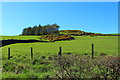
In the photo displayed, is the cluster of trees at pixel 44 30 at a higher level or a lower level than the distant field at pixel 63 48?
higher

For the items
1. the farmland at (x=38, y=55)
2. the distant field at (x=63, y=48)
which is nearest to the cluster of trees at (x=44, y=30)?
the distant field at (x=63, y=48)

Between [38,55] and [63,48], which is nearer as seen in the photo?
[38,55]

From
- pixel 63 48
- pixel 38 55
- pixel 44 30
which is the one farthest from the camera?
pixel 44 30

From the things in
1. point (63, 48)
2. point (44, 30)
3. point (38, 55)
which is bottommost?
point (38, 55)

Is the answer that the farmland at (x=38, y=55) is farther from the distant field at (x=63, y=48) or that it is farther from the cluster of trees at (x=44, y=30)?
the cluster of trees at (x=44, y=30)

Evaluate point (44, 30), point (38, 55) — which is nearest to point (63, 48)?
point (38, 55)

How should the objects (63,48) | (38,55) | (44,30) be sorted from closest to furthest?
(38,55) < (63,48) < (44,30)

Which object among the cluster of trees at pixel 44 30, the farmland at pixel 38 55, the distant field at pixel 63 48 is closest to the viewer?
the farmland at pixel 38 55

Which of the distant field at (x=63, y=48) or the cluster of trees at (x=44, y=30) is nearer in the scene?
the distant field at (x=63, y=48)

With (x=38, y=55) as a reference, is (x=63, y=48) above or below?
above

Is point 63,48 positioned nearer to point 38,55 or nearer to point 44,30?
point 38,55

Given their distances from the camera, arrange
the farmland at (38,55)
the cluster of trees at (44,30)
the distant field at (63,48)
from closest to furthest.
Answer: the farmland at (38,55)
the distant field at (63,48)
the cluster of trees at (44,30)

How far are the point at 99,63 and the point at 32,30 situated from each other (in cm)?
5245

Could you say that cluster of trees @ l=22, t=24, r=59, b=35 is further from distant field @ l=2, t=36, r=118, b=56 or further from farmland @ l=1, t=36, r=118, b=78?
farmland @ l=1, t=36, r=118, b=78
